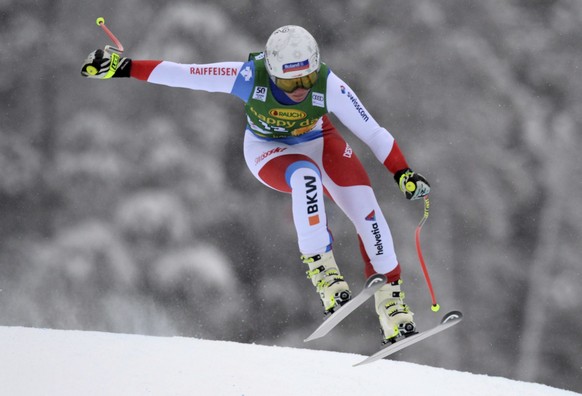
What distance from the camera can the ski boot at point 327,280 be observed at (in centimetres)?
480

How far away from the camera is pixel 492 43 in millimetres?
11281

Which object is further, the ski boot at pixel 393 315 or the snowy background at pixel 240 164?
the snowy background at pixel 240 164

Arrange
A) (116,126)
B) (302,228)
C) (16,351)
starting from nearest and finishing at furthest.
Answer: (302,228) < (16,351) < (116,126)

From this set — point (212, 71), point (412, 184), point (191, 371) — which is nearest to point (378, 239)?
point (412, 184)

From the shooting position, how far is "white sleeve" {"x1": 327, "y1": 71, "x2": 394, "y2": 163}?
4.94 m

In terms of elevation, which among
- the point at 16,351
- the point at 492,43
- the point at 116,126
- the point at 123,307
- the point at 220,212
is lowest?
the point at 16,351

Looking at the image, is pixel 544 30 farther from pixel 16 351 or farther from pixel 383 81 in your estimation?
pixel 16 351

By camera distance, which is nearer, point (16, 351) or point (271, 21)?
point (16, 351)

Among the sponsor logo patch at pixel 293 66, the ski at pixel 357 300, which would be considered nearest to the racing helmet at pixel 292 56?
the sponsor logo patch at pixel 293 66

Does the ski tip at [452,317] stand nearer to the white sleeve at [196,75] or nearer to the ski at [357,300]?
the ski at [357,300]

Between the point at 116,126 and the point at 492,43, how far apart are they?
510 cm

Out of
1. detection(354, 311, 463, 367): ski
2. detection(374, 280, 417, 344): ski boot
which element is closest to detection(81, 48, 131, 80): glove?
detection(374, 280, 417, 344): ski boot

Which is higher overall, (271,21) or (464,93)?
(271,21)

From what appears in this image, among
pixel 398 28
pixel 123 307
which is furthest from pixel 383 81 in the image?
pixel 123 307
